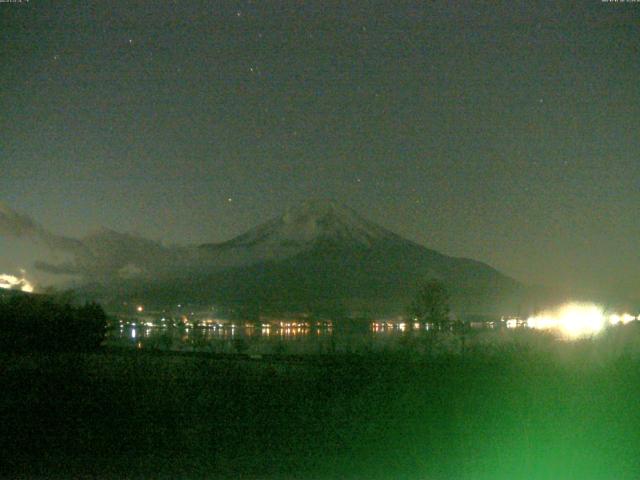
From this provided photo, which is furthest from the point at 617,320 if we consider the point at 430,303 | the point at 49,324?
the point at 430,303

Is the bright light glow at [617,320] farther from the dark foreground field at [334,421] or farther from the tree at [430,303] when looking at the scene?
the tree at [430,303]

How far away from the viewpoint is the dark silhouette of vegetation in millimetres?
29609

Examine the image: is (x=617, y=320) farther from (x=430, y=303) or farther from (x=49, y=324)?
(x=430, y=303)

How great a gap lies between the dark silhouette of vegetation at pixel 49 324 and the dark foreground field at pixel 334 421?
15.5 meters

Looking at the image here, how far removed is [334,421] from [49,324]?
23.0 m

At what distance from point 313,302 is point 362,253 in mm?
60247

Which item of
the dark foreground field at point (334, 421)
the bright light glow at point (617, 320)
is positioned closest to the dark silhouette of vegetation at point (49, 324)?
Answer: the dark foreground field at point (334, 421)

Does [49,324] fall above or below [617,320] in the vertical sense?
above

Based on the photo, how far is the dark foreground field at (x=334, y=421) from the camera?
392 inches

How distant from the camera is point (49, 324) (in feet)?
105

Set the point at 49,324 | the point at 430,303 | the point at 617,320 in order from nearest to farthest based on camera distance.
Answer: the point at 617,320, the point at 49,324, the point at 430,303

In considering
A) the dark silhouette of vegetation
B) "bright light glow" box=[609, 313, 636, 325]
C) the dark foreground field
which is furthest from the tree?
the dark foreground field

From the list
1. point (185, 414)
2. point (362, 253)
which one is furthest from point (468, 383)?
point (362, 253)

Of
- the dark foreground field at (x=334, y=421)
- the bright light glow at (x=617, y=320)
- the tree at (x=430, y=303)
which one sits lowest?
the dark foreground field at (x=334, y=421)
